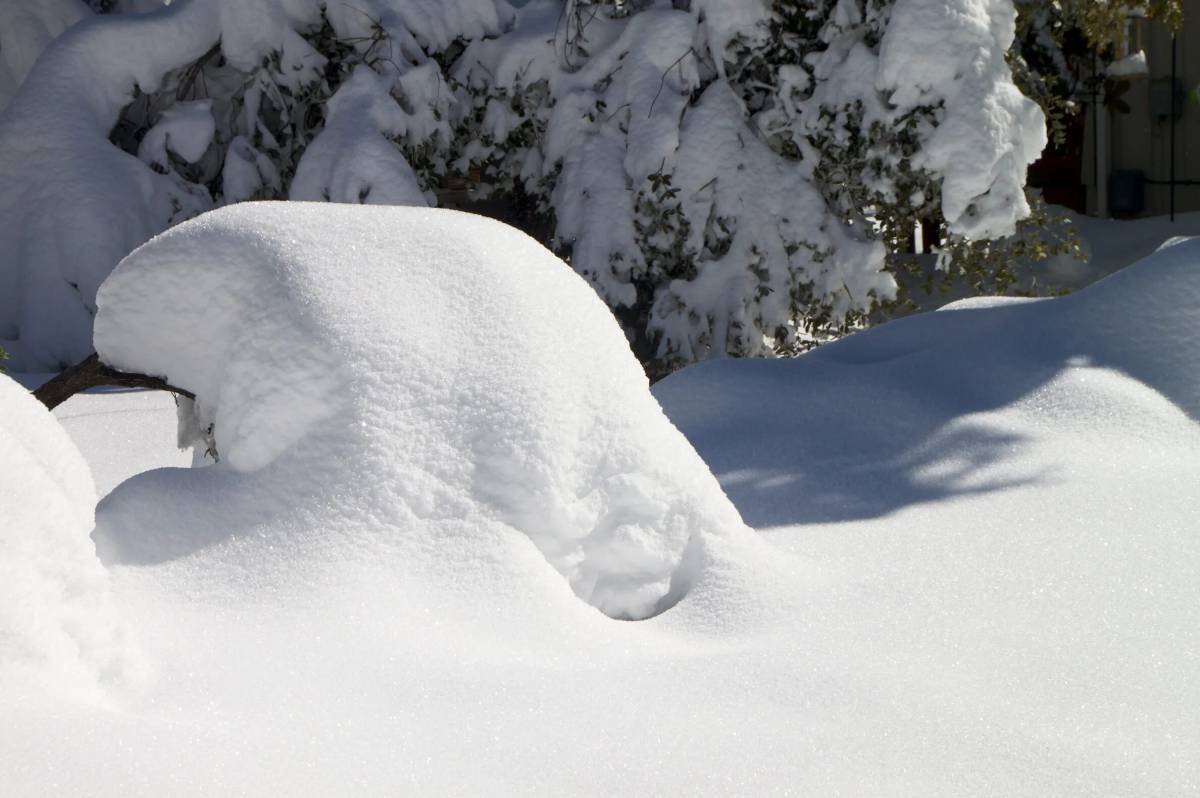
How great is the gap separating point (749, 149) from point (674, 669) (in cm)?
468

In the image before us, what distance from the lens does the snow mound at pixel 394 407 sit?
295cm

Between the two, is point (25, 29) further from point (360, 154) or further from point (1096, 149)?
point (1096, 149)

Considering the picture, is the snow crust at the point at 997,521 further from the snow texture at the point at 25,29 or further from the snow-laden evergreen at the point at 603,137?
the snow texture at the point at 25,29

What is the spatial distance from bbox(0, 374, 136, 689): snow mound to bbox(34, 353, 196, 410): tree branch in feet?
2.71

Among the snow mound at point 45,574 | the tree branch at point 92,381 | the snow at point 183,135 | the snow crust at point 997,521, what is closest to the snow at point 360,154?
the snow at point 183,135

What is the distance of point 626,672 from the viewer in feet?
9.27

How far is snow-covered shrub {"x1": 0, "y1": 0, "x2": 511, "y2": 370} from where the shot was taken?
7527 mm

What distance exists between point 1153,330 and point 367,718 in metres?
4.03

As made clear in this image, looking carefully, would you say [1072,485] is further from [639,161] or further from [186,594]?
[639,161]

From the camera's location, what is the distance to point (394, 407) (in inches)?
119

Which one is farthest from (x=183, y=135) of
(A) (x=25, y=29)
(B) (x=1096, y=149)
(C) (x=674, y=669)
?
(B) (x=1096, y=149)

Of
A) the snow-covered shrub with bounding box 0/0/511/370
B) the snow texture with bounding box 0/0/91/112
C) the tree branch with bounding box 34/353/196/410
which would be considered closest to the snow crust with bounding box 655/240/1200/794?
the tree branch with bounding box 34/353/196/410

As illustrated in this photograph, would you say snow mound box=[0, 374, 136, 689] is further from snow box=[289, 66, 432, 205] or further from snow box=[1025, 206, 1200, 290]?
snow box=[1025, 206, 1200, 290]

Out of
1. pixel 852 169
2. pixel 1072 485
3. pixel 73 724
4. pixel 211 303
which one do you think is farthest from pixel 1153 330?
pixel 73 724
